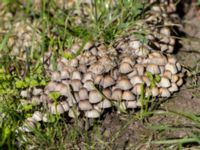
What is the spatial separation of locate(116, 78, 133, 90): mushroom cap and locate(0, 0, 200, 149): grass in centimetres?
11

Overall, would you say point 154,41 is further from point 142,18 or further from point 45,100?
point 45,100

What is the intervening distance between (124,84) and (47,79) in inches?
22.0

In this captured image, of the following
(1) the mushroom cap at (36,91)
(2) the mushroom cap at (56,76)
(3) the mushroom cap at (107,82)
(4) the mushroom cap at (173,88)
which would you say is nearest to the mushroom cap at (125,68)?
(3) the mushroom cap at (107,82)

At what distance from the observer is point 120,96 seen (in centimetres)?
296

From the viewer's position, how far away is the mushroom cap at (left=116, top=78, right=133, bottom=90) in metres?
2.97

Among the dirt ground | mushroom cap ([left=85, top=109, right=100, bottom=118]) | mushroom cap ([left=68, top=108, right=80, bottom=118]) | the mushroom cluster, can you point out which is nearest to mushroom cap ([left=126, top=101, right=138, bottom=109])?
the mushroom cluster

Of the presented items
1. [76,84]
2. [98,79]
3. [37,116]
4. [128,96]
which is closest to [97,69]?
[98,79]

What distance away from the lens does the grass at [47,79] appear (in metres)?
2.85

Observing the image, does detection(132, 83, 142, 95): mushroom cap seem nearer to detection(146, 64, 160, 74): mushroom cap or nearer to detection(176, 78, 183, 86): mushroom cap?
detection(146, 64, 160, 74): mushroom cap

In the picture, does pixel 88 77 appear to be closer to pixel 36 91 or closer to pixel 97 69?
pixel 97 69

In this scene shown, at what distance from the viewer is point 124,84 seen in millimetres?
2973

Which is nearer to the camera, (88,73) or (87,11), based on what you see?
(88,73)

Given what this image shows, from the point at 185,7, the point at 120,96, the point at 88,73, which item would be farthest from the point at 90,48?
the point at 185,7

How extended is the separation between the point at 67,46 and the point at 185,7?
4.12 ft
